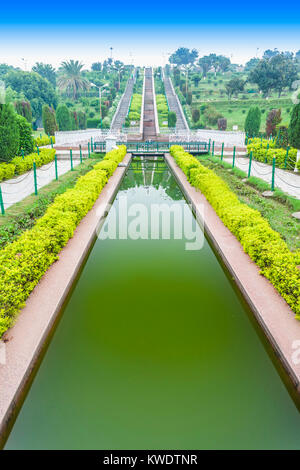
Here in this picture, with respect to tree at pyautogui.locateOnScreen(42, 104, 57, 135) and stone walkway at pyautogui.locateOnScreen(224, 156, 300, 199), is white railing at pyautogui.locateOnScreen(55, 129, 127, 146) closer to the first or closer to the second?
tree at pyautogui.locateOnScreen(42, 104, 57, 135)

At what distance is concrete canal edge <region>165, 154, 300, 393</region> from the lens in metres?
4.00

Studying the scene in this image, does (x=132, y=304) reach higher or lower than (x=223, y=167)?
lower

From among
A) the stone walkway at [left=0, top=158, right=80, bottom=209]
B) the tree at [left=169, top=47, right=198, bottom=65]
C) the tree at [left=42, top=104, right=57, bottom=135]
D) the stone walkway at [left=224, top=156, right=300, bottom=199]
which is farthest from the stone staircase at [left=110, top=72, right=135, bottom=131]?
the tree at [left=169, top=47, right=198, bottom=65]

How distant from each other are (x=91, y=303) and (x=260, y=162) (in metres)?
17.0

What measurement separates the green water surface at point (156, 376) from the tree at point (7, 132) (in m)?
11.4

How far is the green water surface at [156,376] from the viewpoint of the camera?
3.21 m

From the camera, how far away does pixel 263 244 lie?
20.5ft

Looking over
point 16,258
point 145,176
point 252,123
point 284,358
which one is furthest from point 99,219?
point 252,123

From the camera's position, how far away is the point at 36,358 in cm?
411

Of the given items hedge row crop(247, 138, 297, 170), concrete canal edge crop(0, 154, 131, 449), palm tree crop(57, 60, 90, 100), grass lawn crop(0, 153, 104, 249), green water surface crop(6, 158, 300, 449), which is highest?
palm tree crop(57, 60, 90, 100)

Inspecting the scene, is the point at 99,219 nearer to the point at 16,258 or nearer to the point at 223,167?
the point at 16,258

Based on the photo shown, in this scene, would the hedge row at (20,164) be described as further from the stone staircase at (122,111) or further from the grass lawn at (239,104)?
the grass lawn at (239,104)

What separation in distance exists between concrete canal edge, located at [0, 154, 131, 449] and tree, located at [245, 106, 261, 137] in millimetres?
25186
